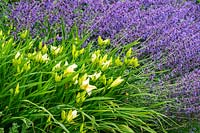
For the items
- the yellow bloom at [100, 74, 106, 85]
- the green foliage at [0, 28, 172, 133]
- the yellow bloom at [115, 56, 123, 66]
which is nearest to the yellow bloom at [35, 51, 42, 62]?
the green foliage at [0, 28, 172, 133]

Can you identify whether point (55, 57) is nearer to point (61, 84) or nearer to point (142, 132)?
point (61, 84)

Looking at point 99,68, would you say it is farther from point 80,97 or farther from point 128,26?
point 128,26

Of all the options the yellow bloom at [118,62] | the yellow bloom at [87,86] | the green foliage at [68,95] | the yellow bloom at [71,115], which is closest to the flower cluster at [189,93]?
the green foliage at [68,95]

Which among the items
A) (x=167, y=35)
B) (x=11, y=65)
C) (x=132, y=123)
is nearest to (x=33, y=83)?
(x=11, y=65)

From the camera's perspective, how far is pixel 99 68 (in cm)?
322

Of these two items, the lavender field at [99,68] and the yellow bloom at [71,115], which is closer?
the yellow bloom at [71,115]

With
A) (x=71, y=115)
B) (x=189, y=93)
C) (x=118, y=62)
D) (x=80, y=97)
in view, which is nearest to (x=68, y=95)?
(x=80, y=97)

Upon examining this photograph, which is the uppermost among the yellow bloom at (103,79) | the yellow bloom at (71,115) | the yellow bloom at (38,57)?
the yellow bloom at (38,57)

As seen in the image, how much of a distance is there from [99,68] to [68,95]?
0.34 m

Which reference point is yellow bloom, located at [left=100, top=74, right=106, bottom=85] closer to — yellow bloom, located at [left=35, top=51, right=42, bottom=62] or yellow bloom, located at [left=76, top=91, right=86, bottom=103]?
yellow bloom, located at [left=76, top=91, right=86, bottom=103]

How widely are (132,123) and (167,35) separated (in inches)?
34.7

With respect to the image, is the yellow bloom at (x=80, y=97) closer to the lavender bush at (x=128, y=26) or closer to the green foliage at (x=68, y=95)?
the green foliage at (x=68, y=95)

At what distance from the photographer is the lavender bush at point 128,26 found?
3.69 meters

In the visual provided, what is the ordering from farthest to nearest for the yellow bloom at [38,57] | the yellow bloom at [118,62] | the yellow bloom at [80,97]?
the yellow bloom at [118,62]
the yellow bloom at [38,57]
the yellow bloom at [80,97]
